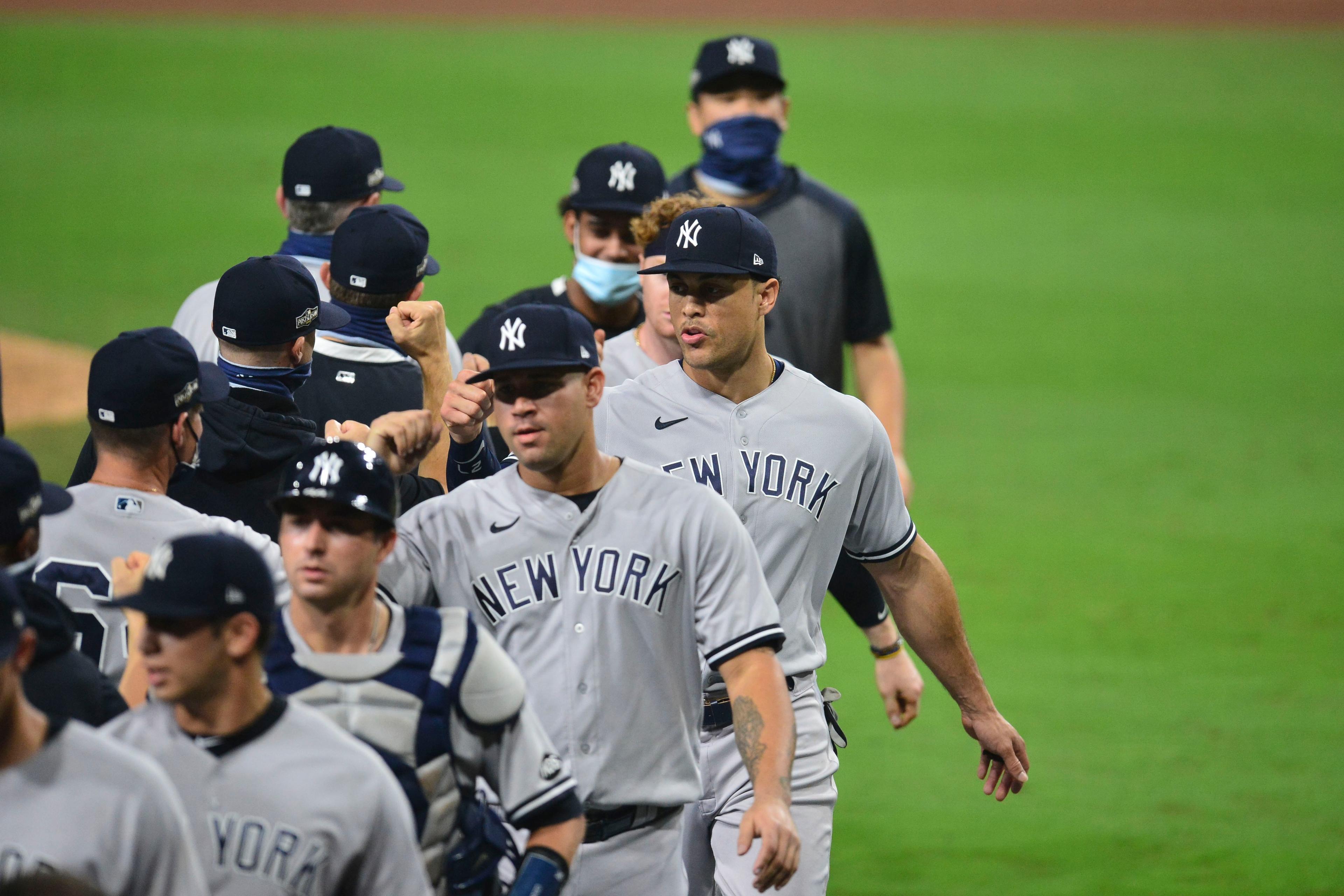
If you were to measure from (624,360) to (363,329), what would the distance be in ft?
2.68

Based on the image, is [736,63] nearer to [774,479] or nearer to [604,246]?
[604,246]

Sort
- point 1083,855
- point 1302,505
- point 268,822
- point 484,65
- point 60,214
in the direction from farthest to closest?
point 484,65 → point 60,214 → point 1302,505 → point 1083,855 → point 268,822

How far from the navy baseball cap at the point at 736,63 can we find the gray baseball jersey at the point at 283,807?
165 inches

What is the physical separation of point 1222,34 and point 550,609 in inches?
1011

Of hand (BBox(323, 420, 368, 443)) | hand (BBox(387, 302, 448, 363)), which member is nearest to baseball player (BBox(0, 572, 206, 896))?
hand (BBox(323, 420, 368, 443))

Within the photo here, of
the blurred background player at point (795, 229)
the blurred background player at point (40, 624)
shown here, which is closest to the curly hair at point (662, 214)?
the blurred background player at point (795, 229)

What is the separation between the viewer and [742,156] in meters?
6.00

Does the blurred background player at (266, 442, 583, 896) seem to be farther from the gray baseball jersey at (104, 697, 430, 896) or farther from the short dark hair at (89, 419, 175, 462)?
the short dark hair at (89, 419, 175, 462)

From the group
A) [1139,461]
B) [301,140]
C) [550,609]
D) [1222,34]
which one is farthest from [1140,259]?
[550,609]

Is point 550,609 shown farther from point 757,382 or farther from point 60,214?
point 60,214

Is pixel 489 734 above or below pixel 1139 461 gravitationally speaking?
above

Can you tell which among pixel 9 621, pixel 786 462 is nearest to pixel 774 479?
pixel 786 462

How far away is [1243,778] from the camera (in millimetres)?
7109

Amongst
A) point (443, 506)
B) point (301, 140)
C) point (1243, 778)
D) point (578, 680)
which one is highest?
point (301, 140)
